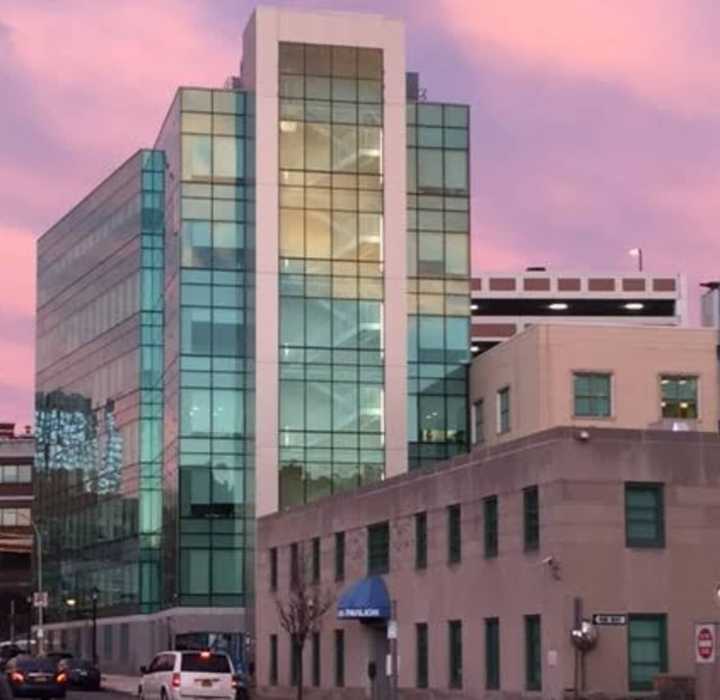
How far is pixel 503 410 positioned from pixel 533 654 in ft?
111

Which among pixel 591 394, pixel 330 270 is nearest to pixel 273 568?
pixel 591 394

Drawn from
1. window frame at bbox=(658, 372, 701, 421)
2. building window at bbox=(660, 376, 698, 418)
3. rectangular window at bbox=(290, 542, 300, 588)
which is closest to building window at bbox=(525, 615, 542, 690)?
rectangular window at bbox=(290, 542, 300, 588)

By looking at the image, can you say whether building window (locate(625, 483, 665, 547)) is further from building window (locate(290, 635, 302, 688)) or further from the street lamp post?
the street lamp post

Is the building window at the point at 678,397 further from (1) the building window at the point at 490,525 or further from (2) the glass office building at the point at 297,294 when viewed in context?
(1) the building window at the point at 490,525

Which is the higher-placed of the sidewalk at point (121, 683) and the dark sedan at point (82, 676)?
the dark sedan at point (82, 676)

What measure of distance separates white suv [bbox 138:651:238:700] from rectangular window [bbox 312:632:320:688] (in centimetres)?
1209

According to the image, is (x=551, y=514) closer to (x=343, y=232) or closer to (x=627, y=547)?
(x=627, y=547)

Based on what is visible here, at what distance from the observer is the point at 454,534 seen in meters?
50.6

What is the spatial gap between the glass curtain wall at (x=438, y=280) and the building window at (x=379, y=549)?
32.3 meters

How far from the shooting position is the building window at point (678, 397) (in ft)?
237

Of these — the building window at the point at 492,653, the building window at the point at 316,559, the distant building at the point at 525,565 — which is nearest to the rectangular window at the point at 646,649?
the distant building at the point at 525,565

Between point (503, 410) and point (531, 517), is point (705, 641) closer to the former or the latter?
point (531, 517)

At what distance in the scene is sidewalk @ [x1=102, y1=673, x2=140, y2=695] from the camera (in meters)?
79.6

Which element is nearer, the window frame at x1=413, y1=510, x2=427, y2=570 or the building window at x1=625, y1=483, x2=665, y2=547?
the building window at x1=625, y1=483, x2=665, y2=547
